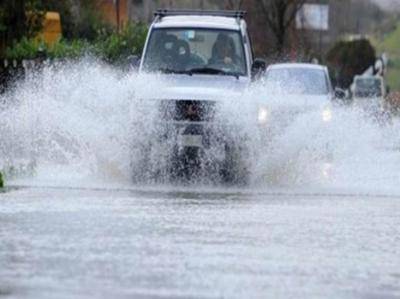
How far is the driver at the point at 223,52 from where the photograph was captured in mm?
22047

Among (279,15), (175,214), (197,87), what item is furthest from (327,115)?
(279,15)

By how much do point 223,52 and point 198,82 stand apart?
4.09ft

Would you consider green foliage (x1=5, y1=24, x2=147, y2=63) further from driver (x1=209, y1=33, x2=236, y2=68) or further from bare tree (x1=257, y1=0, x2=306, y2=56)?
driver (x1=209, y1=33, x2=236, y2=68)

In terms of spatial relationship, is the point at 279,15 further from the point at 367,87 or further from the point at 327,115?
the point at 327,115

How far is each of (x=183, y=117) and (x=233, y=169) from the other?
89cm

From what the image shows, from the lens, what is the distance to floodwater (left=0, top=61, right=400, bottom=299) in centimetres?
1075

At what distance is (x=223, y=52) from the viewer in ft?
73.0

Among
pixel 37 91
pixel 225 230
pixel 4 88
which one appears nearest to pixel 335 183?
pixel 37 91

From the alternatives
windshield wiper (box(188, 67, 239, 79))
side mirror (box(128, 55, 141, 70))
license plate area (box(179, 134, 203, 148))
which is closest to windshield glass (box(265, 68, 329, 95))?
side mirror (box(128, 55, 141, 70))

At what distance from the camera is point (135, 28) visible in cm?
4538

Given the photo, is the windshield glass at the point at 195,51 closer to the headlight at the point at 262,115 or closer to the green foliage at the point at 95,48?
the headlight at the point at 262,115

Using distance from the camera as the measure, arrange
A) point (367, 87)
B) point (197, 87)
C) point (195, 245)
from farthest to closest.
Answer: point (367, 87), point (197, 87), point (195, 245)

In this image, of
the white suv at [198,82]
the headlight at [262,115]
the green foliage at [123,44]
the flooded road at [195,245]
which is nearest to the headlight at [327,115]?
the white suv at [198,82]

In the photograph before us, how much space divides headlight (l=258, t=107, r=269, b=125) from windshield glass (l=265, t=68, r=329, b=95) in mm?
7669
